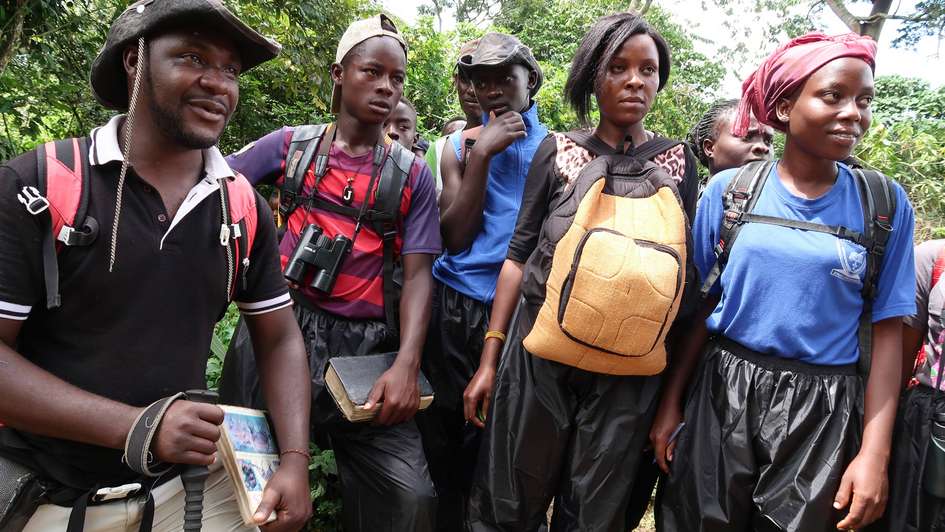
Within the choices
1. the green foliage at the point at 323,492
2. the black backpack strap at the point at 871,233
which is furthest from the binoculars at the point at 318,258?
the black backpack strap at the point at 871,233

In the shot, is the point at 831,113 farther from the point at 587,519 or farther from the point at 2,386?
the point at 2,386

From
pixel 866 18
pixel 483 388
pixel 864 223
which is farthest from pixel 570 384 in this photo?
pixel 866 18

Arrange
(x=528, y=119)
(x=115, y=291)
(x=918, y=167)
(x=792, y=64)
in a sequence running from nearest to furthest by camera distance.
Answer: (x=115, y=291), (x=792, y=64), (x=528, y=119), (x=918, y=167)

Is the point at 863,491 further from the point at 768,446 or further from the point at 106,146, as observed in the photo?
the point at 106,146

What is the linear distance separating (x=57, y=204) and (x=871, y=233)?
241 cm

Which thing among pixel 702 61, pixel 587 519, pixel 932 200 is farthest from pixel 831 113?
pixel 702 61

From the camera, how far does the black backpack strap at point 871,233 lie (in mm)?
2146

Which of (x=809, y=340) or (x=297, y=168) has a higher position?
(x=297, y=168)

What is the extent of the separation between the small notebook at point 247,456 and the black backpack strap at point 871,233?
1986 mm

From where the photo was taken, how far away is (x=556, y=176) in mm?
2600

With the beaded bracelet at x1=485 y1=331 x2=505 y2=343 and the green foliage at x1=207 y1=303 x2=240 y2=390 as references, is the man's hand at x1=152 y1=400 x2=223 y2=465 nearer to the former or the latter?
the beaded bracelet at x1=485 y1=331 x2=505 y2=343

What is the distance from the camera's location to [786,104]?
233cm

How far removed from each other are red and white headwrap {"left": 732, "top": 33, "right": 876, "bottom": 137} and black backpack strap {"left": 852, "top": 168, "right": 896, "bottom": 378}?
35 cm

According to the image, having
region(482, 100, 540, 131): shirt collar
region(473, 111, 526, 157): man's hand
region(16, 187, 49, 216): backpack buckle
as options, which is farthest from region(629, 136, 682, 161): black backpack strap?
region(16, 187, 49, 216): backpack buckle
